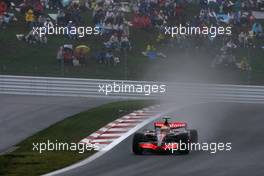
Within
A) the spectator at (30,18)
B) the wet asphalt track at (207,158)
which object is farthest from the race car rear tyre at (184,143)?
the spectator at (30,18)

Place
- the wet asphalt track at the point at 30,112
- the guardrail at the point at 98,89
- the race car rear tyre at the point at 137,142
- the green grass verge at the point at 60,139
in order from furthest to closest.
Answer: the guardrail at the point at 98,89
the wet asphalt track at the point at 30,112
the race car rear tyre at the point at 137,142
the green grass verge at the point at 60,139

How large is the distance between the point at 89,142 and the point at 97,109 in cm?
546

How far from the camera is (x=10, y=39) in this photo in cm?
2745

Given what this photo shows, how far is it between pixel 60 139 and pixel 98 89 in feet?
24.7

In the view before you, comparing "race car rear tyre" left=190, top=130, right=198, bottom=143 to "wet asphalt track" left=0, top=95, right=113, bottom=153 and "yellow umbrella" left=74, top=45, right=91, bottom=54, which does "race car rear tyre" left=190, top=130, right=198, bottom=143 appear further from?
"yellow umbrella" left=74, top=45, right=91, bottom=54

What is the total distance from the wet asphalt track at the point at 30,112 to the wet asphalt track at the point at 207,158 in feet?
9.99

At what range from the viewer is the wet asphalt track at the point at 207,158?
1407 cm

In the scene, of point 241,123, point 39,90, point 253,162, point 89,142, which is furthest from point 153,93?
point 253,162

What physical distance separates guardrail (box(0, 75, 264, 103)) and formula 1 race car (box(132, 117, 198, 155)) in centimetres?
970

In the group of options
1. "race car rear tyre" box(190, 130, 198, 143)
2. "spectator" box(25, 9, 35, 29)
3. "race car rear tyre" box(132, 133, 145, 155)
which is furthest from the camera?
"spectator" box(25, 9, 35, 29)

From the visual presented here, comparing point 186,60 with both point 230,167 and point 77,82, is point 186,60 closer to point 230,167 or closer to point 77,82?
point 77,82

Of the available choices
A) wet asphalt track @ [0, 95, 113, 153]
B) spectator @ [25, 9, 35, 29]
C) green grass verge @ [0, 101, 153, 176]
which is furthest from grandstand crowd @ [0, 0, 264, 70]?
green grass verge @ [0, 101, 153, 176]

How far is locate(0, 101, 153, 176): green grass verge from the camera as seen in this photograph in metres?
15.3

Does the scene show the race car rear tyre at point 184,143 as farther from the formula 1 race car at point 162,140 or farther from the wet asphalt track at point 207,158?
the wet asphalt track at point 207,158
